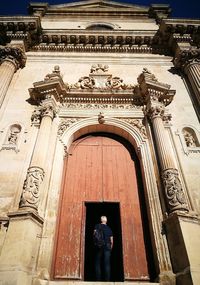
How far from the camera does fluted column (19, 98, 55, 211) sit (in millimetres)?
5455

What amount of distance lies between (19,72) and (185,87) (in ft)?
20.7

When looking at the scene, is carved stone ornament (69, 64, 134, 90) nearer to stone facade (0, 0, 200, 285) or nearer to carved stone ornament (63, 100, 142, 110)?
stone facade (0, 0, 200, 285)

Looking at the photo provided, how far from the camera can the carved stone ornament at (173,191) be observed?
17.7ft

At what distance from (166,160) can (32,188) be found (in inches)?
132

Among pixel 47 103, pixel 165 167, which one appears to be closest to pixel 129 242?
pixel 165 167

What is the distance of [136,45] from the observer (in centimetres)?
1079

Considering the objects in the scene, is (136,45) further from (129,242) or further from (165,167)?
(129,242)

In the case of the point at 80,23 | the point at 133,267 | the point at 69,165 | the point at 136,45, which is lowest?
the point at 133,267

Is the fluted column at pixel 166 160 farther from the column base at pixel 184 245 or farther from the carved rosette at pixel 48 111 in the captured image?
the carved rosette at pixel 48 111

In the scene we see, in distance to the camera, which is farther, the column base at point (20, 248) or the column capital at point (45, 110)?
the column capital at point (45, 110)

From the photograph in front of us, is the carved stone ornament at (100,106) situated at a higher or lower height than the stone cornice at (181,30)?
lower

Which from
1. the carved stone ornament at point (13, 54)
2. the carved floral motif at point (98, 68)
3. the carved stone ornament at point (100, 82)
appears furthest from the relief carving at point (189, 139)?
the carved stone ornament at point (13, 54)

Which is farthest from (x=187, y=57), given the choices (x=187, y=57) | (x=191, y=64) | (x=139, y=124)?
(x=139, y=124)

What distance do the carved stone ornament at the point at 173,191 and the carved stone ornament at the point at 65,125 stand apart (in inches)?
127
